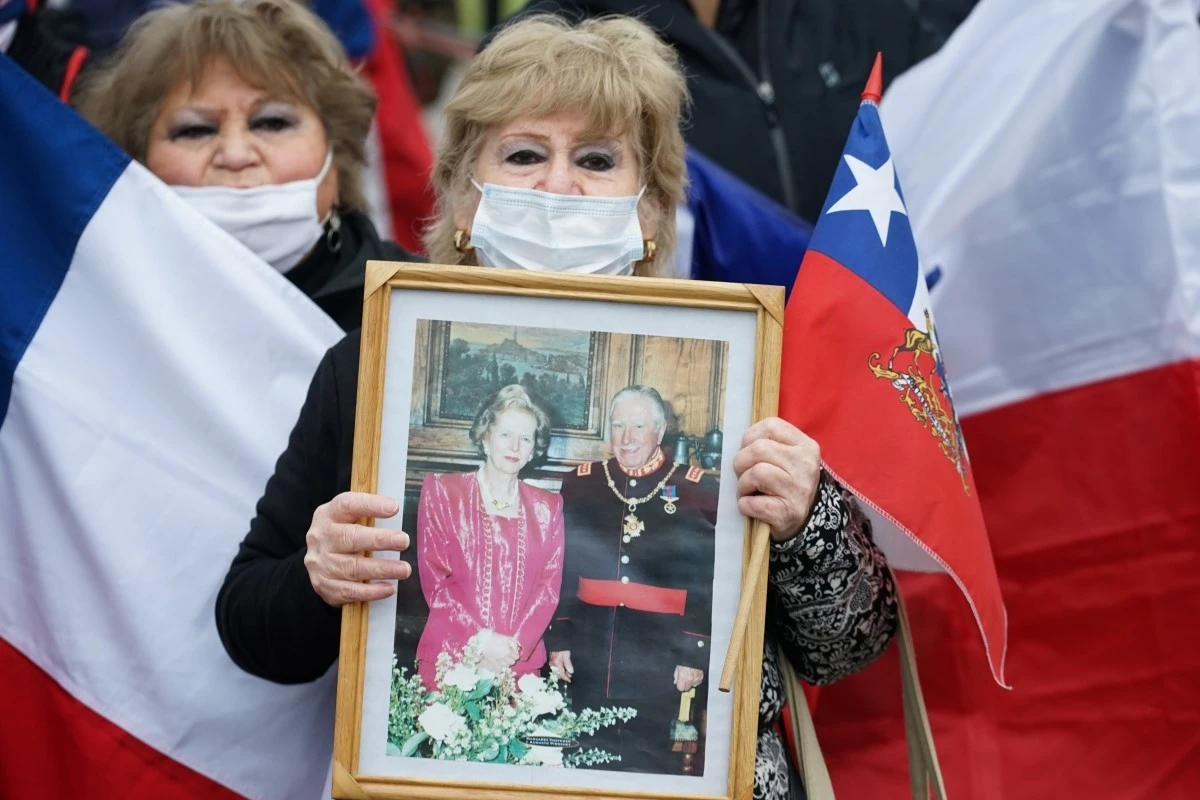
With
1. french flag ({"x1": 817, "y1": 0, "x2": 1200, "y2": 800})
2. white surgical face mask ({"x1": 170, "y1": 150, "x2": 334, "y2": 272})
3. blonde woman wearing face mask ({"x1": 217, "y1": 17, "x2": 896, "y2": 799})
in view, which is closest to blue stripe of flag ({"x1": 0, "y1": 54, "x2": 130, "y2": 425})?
white surgical face mask ({"x1": 170, "y1": 150, "x2": 334, "y2": 272})

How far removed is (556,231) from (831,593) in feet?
2.39

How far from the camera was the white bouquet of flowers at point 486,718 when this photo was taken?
2.19 m

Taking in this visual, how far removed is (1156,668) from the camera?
3057mm

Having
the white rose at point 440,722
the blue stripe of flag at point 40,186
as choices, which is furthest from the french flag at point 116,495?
the white rose at point 440,722

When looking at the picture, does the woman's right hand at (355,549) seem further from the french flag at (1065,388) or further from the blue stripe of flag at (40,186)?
the french flag at (1065,388)

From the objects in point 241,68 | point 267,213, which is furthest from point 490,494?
point 241,68

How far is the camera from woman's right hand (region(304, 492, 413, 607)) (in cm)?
219

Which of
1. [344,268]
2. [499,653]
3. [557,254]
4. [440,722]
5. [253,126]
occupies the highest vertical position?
[253,126]

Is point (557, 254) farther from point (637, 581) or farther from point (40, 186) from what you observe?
point (40, 186)

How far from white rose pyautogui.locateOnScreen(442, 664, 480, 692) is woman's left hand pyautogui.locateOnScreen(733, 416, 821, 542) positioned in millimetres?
462

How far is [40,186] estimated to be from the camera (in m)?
3.00

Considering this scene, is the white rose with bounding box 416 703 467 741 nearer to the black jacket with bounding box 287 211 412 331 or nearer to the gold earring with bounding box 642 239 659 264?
the gold earring with bounding box 642 239 659 264

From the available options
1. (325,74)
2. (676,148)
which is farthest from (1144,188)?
(325,74)

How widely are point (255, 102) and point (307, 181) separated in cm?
21
